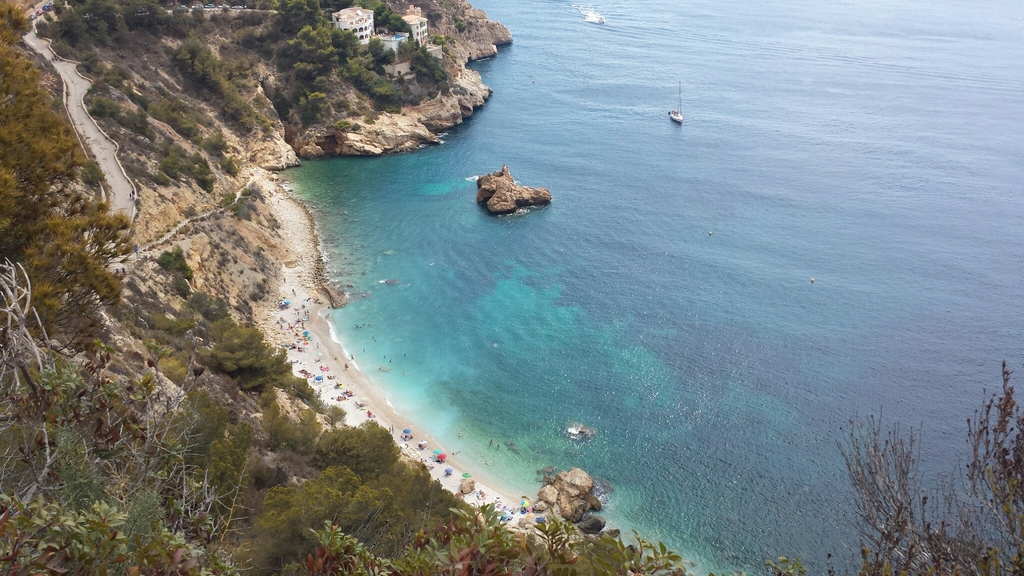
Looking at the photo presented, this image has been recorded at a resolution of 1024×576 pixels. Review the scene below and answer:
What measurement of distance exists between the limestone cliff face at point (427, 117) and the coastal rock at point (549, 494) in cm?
4492

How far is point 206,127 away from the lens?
5625 cm

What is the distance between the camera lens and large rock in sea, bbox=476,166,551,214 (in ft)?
190

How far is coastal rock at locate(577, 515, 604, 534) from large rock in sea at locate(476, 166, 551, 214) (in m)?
32.5

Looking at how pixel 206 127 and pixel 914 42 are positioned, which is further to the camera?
pixel 914 42

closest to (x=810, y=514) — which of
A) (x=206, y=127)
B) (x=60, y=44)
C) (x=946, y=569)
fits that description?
(x=946, y=569)

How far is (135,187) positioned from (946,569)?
39702 millimetres

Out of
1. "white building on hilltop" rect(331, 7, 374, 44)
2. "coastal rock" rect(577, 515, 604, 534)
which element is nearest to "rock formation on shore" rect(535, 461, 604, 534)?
"coastal rock" rect(577, 515, 604, 534)

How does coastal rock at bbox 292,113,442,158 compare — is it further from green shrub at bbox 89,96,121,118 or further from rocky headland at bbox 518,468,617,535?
rocky headland at bbox 518,468,617,535

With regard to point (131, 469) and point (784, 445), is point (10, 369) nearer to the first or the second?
point (131, 469)

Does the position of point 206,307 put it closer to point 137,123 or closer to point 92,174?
point 92,174

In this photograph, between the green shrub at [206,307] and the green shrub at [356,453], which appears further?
the green shrub at [206,307]

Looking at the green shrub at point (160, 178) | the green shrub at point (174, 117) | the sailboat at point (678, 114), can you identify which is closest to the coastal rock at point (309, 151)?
the green shrub at point (174, 117)

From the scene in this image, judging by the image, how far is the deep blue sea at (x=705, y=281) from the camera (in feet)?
111

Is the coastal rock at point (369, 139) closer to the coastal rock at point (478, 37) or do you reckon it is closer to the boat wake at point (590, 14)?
the coastal rock at point (478, 37)
